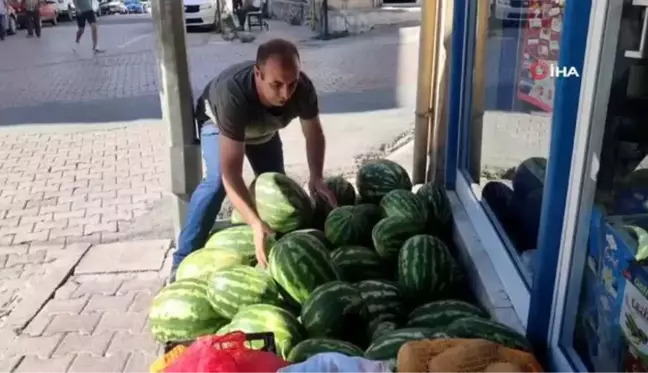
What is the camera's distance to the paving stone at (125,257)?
17.4 feet

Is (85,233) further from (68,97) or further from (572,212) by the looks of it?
(68,97)

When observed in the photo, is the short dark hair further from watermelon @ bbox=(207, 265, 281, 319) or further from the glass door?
the glass door

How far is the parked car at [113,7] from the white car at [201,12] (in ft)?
49.1

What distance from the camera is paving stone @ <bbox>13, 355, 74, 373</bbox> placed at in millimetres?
3965

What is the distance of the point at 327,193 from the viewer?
13.7 feet

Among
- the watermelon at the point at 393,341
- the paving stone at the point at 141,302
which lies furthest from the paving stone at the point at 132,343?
the watermelon at the point at 393,341

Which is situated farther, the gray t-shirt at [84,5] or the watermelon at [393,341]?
the gray t-shirt at [84,5]

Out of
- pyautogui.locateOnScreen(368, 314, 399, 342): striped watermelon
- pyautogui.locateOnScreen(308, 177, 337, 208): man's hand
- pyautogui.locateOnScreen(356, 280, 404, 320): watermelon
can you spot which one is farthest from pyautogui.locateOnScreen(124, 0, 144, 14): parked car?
pyautogui.locateOnScreen(368, 314, 399, 342): striped watermelon

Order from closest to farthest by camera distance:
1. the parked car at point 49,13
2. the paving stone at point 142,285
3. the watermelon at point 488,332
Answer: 1. the watermelon at point 488,332
2. the paving stone at point 142,285
3. the parked car at point 49,13

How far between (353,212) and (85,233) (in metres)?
3.22

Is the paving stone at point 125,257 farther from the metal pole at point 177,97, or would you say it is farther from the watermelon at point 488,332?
the watermelon at point 488,332

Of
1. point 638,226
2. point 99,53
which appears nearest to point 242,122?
point 638,226

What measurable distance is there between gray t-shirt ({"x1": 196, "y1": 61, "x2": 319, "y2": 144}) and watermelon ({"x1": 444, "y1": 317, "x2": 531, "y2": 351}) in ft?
5.32

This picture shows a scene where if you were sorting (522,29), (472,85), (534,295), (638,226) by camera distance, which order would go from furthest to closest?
(472,85)
(522,29)
(534,295)
(638,226)
